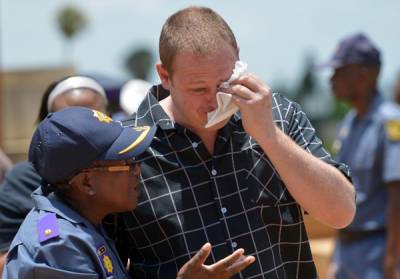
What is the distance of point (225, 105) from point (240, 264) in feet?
1.78

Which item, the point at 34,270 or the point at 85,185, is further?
the point at 85,185

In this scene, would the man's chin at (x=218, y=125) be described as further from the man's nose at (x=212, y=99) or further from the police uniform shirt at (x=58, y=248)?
the police uniform shirt at (x=58, y=248)

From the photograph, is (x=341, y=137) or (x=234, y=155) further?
(x=341, y=137)

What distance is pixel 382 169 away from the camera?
6.02 m

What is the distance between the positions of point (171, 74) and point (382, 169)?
3108 mm

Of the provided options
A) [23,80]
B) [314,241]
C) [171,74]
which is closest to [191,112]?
[171,74]

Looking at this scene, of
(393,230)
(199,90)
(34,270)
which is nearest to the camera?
(34,270)

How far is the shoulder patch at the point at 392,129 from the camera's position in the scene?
238 inches

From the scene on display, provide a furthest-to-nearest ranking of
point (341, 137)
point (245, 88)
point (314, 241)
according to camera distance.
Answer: point (314, 241) < point (341, 137) < point (245, 88)

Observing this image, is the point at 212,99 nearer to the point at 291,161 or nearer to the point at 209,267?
the point at 291,161

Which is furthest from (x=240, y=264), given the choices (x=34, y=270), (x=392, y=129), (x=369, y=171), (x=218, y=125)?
(x=392, y=129)

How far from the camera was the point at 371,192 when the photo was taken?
6.05m

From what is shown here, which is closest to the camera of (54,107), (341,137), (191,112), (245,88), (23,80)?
(245,88)

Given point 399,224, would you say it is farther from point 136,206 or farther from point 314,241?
point 314,241
